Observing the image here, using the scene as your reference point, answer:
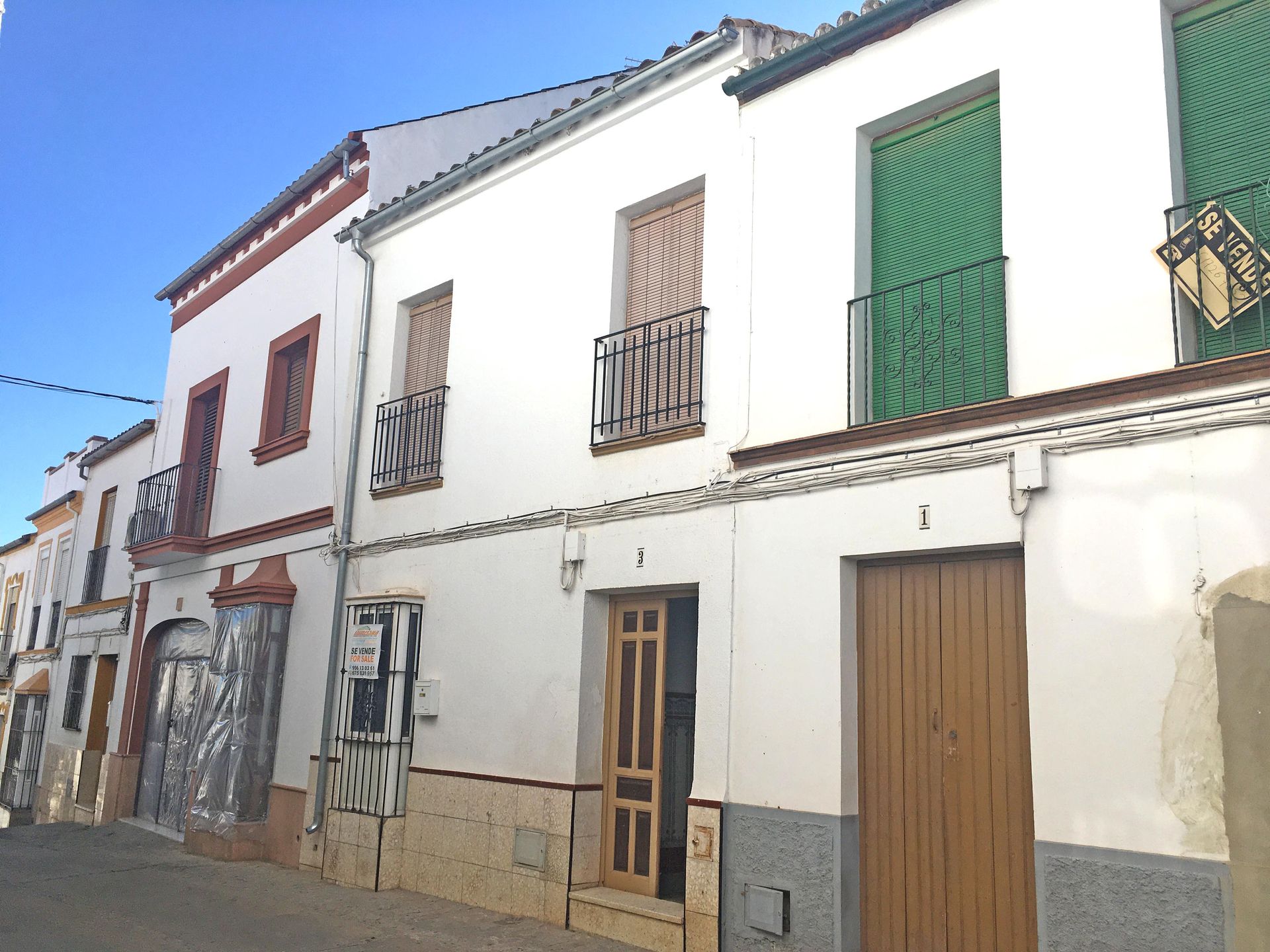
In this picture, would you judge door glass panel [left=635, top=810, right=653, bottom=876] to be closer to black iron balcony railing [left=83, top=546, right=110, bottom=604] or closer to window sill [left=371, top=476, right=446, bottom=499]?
window sill [left=371, top=476, right=446, bottom=499]

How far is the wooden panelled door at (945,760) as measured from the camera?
557 cm

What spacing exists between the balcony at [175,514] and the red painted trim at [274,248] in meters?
2.48

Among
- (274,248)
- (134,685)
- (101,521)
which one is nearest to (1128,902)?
(274,248)

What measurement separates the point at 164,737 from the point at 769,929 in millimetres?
10586

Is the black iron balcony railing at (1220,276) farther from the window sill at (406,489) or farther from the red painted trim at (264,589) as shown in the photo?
the red painted trim at (264,589)

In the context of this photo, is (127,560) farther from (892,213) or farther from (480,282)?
(892,213)

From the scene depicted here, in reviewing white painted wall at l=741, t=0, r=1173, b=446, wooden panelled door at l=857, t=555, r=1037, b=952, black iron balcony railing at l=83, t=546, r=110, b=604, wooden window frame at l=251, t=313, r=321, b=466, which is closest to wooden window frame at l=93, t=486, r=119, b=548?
black iron balcony railing at l=83, t=546, r=110, b=604

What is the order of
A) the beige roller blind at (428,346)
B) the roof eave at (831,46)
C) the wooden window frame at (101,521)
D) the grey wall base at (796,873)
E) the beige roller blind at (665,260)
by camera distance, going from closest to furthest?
the grey wall base at (796,873), the roof eave at (831,46), the beige roller blind at (665,260), the beige roller blind at (428,346), the wooden window frame at (101,521)

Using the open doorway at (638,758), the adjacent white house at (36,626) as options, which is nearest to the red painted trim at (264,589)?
the open doorway at (638,758)

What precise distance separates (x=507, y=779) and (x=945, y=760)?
3.70m

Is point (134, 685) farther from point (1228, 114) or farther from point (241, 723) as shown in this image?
point (1228, 114)

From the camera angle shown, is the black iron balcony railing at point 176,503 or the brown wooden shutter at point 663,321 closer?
the brown wooden shutter at point 663,321

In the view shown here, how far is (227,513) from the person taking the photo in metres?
13.4

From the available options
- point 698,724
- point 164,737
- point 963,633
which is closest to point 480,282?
point 698,724
